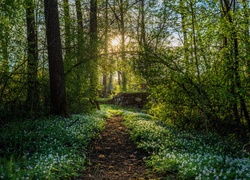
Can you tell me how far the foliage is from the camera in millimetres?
4641

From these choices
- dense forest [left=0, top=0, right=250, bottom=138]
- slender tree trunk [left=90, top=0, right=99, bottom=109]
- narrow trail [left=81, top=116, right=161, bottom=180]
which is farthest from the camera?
slender tree trunk [left=90, top=0, right=99, bottom=109]

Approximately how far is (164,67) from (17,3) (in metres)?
6.34

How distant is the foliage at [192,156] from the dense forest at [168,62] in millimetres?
1298

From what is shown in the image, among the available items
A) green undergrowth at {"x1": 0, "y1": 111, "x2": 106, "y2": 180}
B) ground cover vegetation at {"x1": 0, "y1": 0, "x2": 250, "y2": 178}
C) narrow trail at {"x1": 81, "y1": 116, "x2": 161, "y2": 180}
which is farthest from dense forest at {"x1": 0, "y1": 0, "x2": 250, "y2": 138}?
narrow trail at {"x1": 81, "y1": 116, "x2": 161, "y2": 180}

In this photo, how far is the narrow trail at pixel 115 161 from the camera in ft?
18.6

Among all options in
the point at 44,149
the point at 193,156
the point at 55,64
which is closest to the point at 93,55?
the point at 55,64

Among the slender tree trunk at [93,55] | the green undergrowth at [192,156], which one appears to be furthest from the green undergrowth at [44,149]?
the slender tree trunk at [93,55]

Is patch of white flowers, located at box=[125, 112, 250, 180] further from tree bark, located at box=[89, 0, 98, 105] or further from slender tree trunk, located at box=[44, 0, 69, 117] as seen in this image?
tree bark, located at box=[89, 0, 98, 105]

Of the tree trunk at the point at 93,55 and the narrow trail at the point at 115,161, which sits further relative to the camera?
the tree trunk at the point at 93,55

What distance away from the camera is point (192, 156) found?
5848 mm

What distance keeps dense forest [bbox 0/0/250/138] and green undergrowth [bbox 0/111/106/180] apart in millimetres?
879

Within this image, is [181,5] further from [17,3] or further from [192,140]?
[17,3]

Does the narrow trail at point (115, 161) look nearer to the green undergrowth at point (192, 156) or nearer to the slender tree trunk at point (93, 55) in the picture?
the green undergrowth at point (192, 156)

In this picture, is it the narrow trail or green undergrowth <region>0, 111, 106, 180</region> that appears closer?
green undergrowth <region>0, 111, 106, 180</region>
